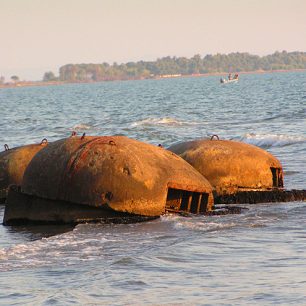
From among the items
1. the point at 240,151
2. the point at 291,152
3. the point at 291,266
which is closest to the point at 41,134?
the point at 291,152

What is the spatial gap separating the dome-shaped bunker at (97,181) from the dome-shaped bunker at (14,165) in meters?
2.13

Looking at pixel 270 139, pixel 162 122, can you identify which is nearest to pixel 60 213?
pixel 270 139

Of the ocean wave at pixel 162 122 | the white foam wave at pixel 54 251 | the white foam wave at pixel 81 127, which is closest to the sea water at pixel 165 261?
the white foam wave at pixel 54 251

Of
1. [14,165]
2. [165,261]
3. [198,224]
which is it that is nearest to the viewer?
[165,261]

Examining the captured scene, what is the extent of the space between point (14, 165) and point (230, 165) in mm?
3353

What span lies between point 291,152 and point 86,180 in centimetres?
1254

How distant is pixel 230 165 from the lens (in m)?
13.9

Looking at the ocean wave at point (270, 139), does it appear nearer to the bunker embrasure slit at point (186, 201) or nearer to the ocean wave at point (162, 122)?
the ocean wave at point (162, 122)

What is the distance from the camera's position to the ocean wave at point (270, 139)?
2656cm

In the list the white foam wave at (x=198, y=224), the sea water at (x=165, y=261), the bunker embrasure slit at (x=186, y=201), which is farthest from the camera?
the bunker embrasure slit at (x=186, y=201)

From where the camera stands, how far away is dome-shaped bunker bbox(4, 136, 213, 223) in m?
11.6

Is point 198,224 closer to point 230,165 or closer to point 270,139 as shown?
point 230,165

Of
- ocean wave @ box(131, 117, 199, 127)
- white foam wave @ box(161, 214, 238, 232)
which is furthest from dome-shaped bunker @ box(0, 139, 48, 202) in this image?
ocean wave @ box(131, 117, 199, 127)

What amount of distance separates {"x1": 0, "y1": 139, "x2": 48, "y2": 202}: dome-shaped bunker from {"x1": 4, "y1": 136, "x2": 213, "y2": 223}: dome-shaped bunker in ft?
6.98
